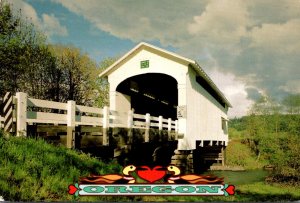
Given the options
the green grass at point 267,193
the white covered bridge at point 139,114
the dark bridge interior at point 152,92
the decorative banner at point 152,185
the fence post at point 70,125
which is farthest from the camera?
the dark bridge interior at point 152,92

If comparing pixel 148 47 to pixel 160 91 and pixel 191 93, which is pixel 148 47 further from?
pixel 160 91

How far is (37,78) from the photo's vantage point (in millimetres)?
29234

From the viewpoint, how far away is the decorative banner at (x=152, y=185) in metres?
7.27

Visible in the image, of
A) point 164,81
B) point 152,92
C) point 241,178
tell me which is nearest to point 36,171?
point 164,81

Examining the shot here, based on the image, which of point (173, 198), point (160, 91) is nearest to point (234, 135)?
point (160, 91)

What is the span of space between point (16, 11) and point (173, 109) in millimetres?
15438

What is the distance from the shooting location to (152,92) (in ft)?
86.3

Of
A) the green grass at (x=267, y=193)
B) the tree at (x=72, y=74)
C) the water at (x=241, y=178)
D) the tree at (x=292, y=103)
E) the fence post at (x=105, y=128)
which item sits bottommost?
the water at (x=241, y=178)

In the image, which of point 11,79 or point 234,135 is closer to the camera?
point 11,79

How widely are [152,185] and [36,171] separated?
2.32m

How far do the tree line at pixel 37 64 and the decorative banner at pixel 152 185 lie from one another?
21.1 meters

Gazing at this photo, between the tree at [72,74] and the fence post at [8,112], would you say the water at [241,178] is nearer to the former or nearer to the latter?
the tree at [72,74]

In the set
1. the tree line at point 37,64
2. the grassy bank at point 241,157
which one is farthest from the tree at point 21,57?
the grassy bank at point 241,157

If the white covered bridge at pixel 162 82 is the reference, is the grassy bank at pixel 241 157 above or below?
below
